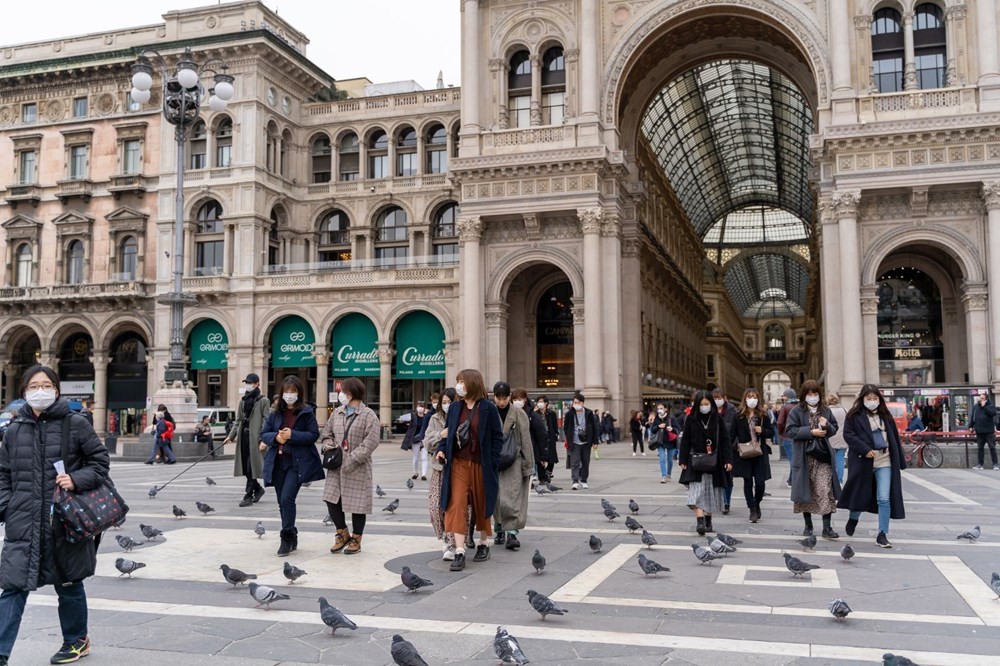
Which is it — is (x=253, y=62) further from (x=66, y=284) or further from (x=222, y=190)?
(x=66, y=284)

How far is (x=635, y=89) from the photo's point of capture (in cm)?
4366

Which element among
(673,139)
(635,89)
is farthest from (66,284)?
(673,139)

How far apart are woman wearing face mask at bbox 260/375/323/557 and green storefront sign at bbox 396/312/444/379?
115 ft

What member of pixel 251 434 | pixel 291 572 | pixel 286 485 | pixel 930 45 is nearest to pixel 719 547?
pixel 291 572

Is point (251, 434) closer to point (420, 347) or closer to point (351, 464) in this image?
point (351, 464)

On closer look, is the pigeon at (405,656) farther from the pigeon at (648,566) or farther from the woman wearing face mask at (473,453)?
the woman wearing face mask at (473,453)

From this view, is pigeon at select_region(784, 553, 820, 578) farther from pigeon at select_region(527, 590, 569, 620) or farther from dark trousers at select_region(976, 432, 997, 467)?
dark trousers at select_region(976, 432, 997, 467)

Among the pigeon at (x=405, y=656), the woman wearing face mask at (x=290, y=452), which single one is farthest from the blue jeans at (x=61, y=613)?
the woman wearing face mask at (x=290, y=452)

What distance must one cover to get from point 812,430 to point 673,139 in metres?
54.9

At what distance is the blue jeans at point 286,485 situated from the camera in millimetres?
9906

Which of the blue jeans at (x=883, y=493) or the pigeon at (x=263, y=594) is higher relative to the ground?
the blue jeans at (x=883, y=493)

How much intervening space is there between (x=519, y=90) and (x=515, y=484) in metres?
33.2

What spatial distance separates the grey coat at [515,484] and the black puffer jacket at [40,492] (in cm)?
528

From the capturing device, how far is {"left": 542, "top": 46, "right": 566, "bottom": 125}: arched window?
4056cm
